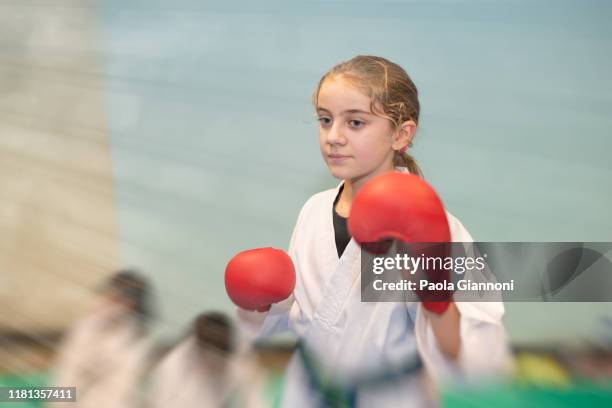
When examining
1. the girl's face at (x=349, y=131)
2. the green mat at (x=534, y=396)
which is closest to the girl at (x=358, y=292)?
the girl's face at (x=349, y=131)

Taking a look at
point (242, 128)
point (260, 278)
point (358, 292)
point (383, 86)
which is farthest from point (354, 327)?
point (242, 128)

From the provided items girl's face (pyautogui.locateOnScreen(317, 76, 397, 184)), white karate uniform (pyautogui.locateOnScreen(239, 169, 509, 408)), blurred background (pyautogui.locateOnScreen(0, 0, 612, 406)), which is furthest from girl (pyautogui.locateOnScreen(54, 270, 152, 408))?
girl's face (pyautogui.locateOnScreen(317, 76, 397, 184))

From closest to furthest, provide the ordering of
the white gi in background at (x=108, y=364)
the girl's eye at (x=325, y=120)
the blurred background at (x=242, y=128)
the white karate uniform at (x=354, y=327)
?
the white karate uniform at (x=354, y=327)
the girl's eye at (x=325, y=120)
the white gi in background at (x=108, y=364)
the blurred background at (x=242, y=128)

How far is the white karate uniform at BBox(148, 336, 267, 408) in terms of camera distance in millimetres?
1037

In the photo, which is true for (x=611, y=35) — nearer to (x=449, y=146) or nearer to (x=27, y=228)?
(x=449, y=146)

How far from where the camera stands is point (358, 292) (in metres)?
0.97

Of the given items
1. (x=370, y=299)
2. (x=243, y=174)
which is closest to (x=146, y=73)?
(x=243, y=174)

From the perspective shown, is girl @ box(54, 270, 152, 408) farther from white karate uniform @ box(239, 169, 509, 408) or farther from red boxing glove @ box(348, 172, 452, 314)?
red boxing glove @ box(348, 172, 452, 314)

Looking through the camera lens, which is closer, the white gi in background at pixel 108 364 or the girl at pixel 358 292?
the girl at pixel 358 292

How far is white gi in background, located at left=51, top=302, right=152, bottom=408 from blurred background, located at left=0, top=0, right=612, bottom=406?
0.13m

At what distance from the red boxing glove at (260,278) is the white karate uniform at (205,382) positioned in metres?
0.13

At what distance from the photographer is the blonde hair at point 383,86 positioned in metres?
0.97

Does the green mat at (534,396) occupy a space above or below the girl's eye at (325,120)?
below

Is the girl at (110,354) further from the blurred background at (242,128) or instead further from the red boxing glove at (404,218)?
the red boxing glove at (404,218)
